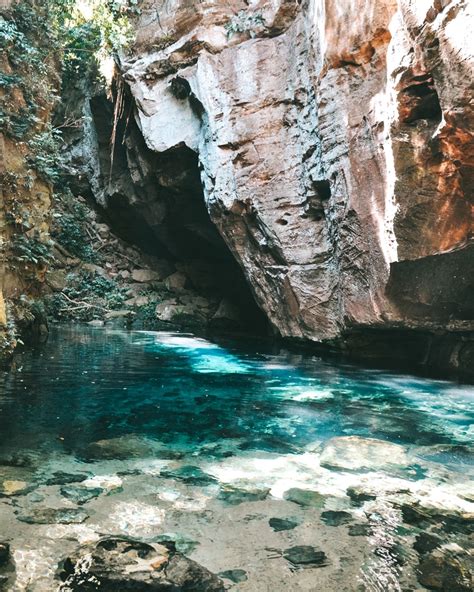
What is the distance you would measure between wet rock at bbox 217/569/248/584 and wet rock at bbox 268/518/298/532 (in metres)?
0.46

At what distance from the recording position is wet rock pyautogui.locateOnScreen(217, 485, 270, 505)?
3.11 m

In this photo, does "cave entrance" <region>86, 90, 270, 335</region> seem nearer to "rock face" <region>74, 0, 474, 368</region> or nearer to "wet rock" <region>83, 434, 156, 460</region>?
"rock face" <region>74, 0, 474, 368</region>

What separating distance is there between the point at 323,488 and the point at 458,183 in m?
4.21

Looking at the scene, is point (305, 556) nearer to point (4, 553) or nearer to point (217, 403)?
point (4, 553)

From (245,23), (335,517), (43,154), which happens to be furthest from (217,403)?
(245,23)

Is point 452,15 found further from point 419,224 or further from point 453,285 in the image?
point 453,285

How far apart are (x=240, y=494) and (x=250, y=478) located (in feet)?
0.96

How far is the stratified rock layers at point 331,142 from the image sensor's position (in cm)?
564

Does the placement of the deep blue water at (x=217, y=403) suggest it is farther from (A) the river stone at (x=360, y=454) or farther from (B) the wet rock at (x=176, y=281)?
(B) the wet rock at (x=176, y=281)

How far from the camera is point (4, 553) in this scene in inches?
91.1

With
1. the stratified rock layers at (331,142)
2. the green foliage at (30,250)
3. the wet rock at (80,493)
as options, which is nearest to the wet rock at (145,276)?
the stratified rock layers at (331,142)

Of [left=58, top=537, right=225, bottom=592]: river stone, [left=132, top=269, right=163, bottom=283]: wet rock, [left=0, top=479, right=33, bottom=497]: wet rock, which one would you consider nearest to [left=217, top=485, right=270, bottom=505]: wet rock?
[left=58, top=537, right=225, bottom=592]: river stone

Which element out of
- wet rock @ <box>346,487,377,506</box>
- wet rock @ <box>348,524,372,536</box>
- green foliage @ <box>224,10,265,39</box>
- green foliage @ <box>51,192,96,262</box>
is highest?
green foliage @ <box>224,10,265,39</box>

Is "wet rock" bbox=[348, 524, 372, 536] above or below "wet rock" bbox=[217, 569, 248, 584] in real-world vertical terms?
above
